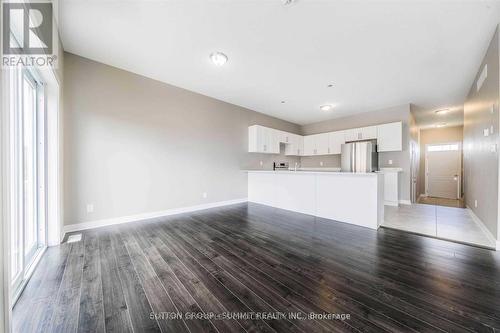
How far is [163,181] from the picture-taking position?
12.8 feet

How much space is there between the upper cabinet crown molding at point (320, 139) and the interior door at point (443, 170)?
4525 mm

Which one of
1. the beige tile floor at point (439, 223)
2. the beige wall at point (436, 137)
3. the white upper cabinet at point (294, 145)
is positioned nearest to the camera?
the beige tile floor at point (439, 223)

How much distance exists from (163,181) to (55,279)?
2278 mm

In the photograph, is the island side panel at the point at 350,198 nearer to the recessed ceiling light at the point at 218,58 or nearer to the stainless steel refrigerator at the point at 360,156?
the stainless steel refrigerator at the point at 360,156

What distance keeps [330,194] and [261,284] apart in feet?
8.21

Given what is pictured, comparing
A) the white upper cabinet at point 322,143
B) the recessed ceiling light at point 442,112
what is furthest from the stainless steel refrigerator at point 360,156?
the recessed ceiling light at point 442,112

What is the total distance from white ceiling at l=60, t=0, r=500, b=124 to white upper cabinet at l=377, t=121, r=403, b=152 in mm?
1061

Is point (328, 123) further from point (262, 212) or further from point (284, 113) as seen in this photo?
point (262, 212)

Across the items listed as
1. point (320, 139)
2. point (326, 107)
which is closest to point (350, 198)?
point (326, 107)

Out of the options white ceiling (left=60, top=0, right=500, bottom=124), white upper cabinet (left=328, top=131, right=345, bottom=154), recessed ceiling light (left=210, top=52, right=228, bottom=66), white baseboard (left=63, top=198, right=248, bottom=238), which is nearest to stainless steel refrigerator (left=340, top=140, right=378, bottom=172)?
white upper cabinet (left=328, top=131, right=345, bottom=154)

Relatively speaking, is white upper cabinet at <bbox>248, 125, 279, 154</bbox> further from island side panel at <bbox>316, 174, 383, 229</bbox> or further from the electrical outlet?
the electrical outlet

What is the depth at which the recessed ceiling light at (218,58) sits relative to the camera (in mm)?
2888

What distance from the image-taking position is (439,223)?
341 cm

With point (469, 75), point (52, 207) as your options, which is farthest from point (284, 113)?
point (52, 207)
